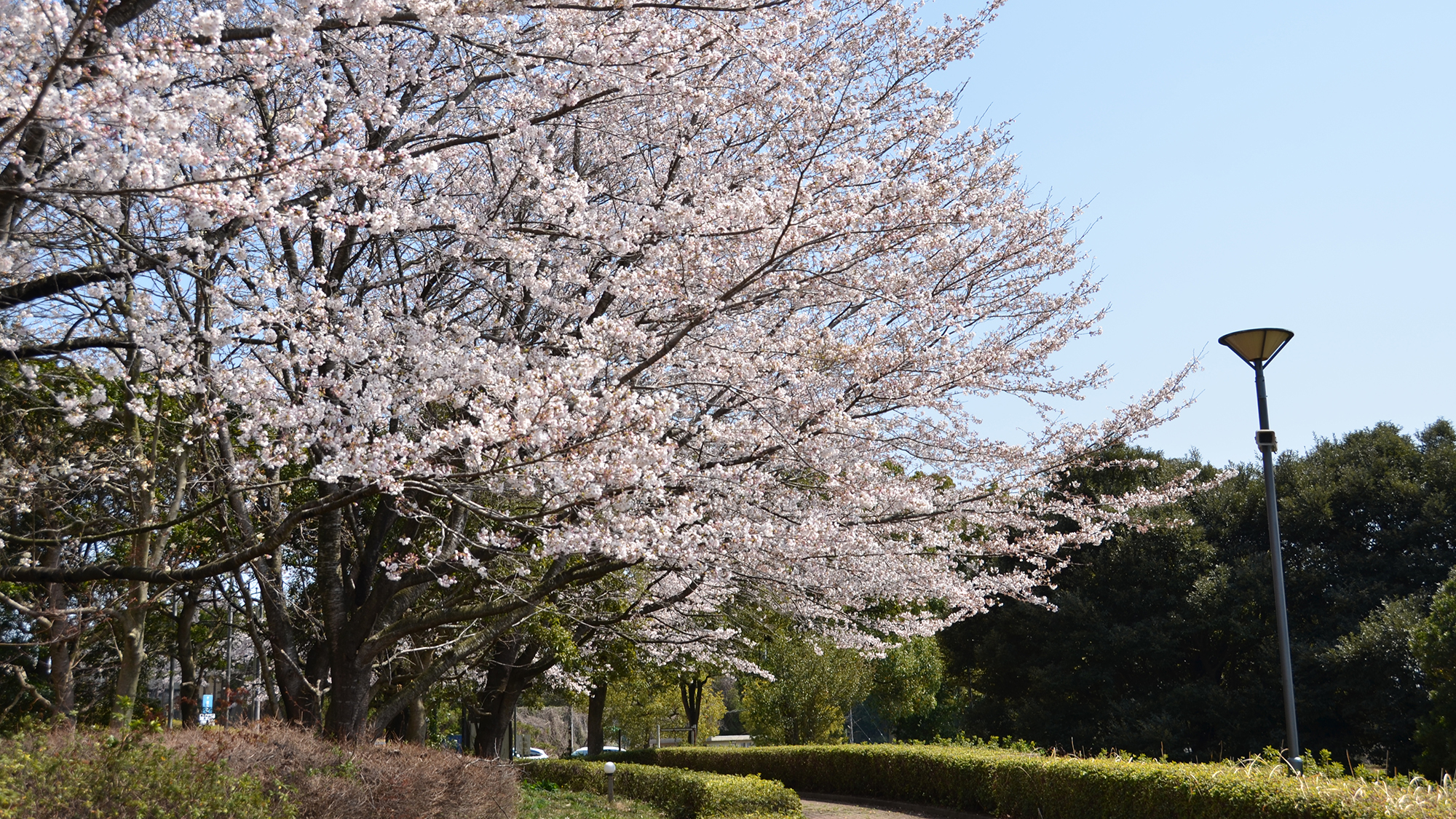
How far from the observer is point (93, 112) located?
13.6ft

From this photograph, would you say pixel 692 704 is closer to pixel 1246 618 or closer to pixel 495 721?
pixel 495 721

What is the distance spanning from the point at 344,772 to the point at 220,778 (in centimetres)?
152

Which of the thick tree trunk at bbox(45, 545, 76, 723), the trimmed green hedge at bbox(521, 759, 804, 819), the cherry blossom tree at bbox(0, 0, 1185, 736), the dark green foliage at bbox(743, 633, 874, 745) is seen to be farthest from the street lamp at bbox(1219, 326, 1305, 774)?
the dark green foliage at bbox(743, 633, 874, 745)

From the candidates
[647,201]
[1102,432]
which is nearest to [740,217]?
[647,201]

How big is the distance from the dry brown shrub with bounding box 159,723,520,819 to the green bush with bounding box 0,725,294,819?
39 centimetres

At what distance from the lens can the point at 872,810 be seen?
16.0m

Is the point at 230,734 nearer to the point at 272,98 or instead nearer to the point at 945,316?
the point at 272,98

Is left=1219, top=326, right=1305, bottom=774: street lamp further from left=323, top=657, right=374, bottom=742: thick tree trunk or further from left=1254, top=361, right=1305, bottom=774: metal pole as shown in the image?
left=323, top=657, right=374, bottom=742: thick tree trunk

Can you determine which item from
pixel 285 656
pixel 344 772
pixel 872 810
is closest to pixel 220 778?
pixel 344 772

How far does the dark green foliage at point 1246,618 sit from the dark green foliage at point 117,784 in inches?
748

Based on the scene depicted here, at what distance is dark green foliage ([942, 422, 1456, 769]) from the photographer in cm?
1977

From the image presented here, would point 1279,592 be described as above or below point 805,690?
above

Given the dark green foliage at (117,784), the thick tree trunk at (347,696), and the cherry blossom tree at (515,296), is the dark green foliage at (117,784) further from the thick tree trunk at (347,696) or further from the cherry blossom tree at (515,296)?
the thick tree trunk at (347,696)

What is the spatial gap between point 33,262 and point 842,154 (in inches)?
237
